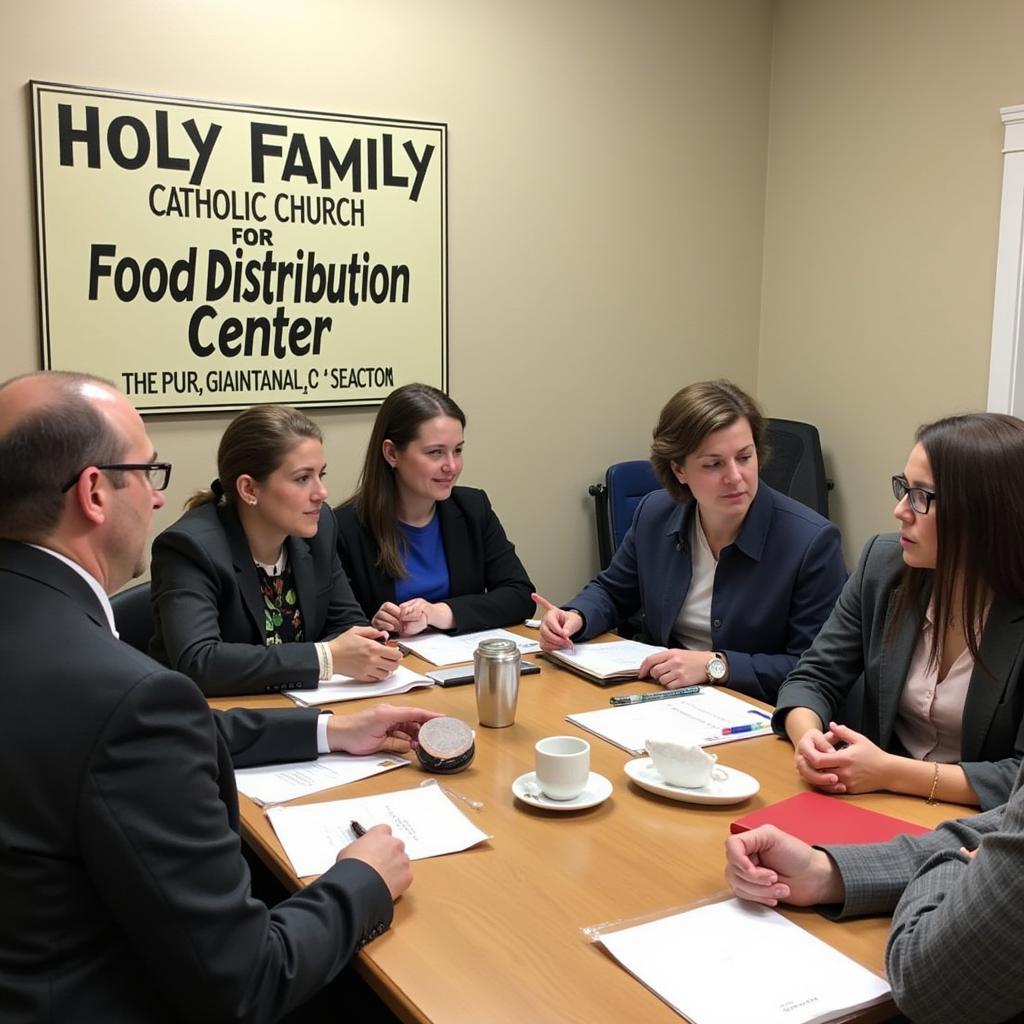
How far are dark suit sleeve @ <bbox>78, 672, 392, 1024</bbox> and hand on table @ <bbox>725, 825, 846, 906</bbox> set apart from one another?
544mm

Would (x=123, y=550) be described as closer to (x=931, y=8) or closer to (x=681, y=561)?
(x=681, y=561)

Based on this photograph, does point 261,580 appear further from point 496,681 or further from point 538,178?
point 538,178

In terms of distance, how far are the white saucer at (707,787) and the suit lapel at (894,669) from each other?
0.31 metres

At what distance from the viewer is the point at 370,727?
5.89 ft

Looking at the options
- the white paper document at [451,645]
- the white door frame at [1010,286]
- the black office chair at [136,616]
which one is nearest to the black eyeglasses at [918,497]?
the white paper document at [451,645]

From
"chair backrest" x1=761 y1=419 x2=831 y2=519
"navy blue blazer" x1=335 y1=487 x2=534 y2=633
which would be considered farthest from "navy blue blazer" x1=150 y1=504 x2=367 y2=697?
"chair backrest" x1=761 y1=419 x2=831 y2=519

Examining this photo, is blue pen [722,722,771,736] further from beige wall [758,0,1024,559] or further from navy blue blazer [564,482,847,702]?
beige wall [758,0,1024,559]

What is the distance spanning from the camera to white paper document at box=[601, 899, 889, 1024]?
1125 mm

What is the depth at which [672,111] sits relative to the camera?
4.14m

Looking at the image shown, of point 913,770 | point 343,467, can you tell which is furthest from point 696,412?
point 343,467

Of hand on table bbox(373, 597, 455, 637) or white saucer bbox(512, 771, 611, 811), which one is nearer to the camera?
white saucer bbox(512, 771, 611, 811)

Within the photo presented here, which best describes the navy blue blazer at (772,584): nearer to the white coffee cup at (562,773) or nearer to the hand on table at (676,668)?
the hand on table at (676,668)

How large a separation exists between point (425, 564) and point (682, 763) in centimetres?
142

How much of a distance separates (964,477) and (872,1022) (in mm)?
912
